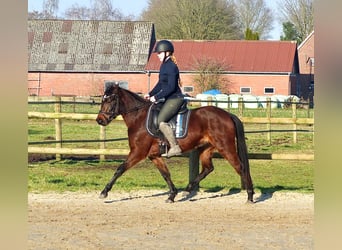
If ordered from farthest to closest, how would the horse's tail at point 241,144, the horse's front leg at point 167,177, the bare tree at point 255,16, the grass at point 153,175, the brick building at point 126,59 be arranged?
the bare tree at point 255,16
the brick building at point 126,59
the grass at point 153,175
the horse's tail at point 241,144
the horse's front leg at point 167,177

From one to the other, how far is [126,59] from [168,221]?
4003cm

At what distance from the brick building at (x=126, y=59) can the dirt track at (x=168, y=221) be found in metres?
34.8

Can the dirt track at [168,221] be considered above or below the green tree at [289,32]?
below

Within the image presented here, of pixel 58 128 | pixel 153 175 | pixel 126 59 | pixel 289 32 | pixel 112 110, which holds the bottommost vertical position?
pixel 153 175

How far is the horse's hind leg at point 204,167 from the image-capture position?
359 inches

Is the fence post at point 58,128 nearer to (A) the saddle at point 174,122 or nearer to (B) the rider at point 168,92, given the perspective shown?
(A) the saddle at point 174,122

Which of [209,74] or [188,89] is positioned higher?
[209,74]

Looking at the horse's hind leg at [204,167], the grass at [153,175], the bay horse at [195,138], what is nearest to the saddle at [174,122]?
the bay horse at [195,138]

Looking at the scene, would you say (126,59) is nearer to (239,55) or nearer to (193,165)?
(239,55)

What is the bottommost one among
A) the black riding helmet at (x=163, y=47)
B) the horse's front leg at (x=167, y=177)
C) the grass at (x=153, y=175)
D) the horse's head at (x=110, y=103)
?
the grass at (x=153, y=175)

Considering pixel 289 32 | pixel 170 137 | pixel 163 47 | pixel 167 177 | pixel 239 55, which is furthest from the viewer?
pixel 289 32

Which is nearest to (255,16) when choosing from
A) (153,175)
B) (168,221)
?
(153,175)

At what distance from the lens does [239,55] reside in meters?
45.9
